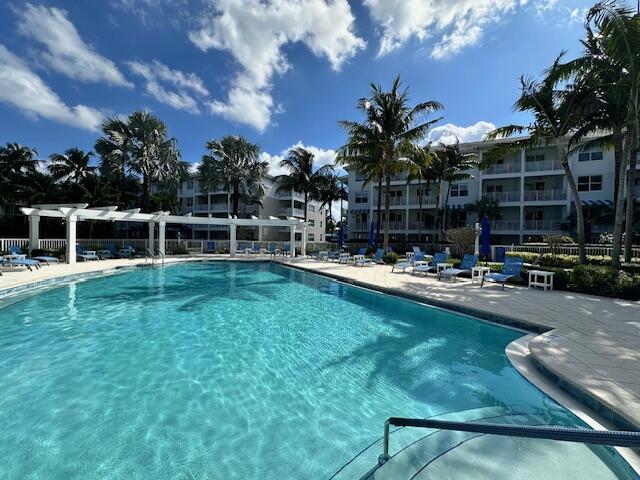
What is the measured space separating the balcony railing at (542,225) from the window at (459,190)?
19.4ft

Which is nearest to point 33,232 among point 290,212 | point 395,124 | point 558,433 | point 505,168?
point 395,124

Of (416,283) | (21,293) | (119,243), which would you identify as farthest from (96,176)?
(416,283)

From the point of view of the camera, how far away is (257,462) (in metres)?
3.12

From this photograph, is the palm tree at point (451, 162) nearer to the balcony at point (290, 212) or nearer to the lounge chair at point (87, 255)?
the balcony at point (290, 212)

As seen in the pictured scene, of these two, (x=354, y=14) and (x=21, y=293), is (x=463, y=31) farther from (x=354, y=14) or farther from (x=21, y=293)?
(x=21, y=293)

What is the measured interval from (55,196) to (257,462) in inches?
1352

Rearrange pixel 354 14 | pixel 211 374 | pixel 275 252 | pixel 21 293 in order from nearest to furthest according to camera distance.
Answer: pixel 211 374
pixel 21 293
pixel 354 14
pixel 275 252

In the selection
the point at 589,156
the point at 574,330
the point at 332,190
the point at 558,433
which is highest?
the point at 589,156

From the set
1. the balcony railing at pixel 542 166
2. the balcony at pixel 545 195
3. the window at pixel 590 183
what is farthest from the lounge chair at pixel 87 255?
the window at pixel 590 183

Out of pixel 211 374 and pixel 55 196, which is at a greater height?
pixel 55 196

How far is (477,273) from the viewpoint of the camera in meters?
13.4

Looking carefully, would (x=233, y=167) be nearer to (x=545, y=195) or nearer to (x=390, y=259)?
(x=390, y=259)

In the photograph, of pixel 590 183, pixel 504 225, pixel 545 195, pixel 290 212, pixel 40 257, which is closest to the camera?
pixel 40 257

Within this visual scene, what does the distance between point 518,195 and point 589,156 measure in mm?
5799
